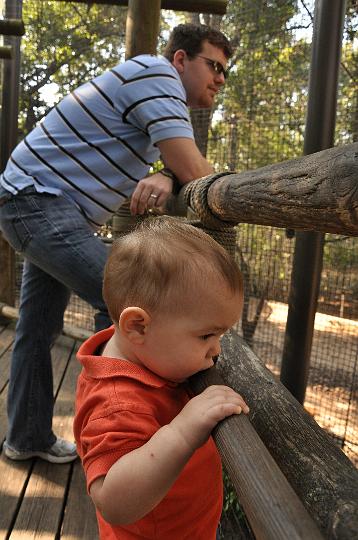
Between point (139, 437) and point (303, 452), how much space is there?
24 centimetres

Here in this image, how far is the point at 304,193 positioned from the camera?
810 millimetres

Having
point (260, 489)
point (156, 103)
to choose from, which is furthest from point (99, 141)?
point (260, 489)

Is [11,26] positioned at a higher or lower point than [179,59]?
higher

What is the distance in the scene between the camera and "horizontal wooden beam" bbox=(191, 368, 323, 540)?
1.67 feet

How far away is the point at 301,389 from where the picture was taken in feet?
7.50

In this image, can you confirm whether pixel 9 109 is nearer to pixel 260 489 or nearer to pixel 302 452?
pixel 302 452

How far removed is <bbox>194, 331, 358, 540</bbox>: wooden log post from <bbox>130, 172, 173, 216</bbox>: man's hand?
2.48 ft

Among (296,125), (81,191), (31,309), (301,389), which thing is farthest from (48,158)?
(296,125)

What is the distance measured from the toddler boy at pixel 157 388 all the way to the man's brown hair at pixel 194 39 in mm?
1301

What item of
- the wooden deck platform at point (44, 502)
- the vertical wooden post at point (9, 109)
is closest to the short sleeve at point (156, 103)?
the wooden deck platform at point (44, 502)

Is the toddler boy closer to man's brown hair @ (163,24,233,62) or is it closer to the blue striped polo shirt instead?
the blue striped polo shirt

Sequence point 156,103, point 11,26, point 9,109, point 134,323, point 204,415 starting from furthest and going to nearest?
point 9,109 → point 11,26 → point 156,103 → point 134,323 → point 204,415

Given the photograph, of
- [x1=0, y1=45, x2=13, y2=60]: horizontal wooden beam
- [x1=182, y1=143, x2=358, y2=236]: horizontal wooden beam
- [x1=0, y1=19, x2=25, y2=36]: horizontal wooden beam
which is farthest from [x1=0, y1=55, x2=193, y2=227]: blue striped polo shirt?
[x1=0, y1=45, x2=13, y2=60]: horizontal wooden beam

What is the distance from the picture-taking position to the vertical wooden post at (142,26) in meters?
2.36
